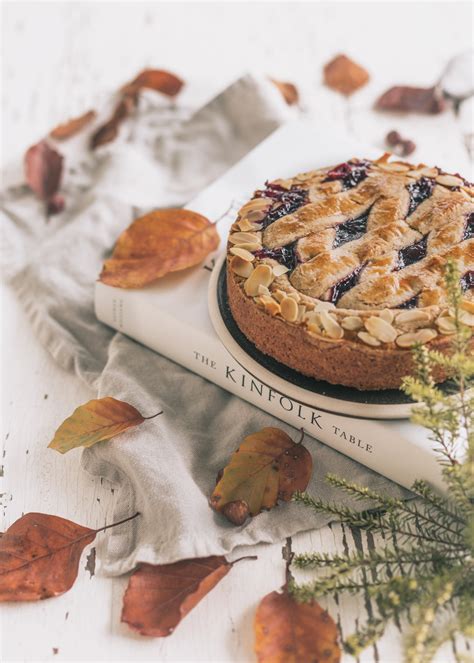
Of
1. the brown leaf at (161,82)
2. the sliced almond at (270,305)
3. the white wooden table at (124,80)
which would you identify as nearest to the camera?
the white wooden table at (124,80)

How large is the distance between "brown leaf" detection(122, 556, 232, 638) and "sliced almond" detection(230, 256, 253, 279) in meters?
0.47

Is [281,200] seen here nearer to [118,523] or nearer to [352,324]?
[352,324]

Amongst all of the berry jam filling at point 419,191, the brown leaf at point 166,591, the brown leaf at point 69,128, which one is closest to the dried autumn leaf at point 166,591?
the brown leaf at point 166,591

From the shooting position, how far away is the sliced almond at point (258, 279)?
146cm


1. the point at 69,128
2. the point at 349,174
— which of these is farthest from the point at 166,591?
the point at 69,128

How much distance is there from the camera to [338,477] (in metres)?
1.44

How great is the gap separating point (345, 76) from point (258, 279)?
1214 millimetres

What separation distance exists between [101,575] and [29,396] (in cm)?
44

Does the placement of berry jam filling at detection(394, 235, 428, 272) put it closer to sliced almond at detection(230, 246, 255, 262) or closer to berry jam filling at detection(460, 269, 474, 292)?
berry jam filling at detection(460, 269, 474, 292)

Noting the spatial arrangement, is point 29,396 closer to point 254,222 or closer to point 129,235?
point 129,235

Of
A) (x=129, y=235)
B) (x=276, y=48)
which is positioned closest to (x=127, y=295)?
(x=129, y=235)

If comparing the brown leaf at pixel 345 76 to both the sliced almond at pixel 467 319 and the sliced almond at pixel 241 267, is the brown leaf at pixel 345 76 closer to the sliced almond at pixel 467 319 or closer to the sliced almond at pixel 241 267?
the sliced almond at pixel 241 267

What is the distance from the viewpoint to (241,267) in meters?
1.50

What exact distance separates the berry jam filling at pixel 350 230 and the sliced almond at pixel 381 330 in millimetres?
202
